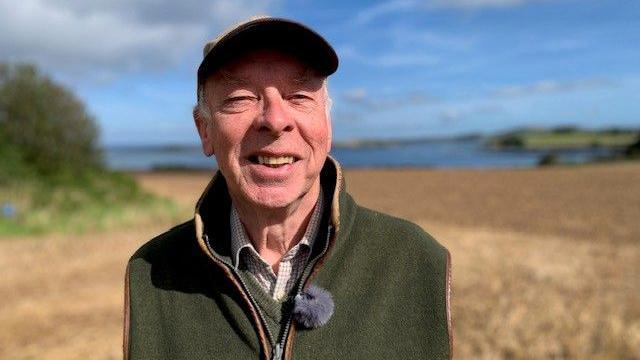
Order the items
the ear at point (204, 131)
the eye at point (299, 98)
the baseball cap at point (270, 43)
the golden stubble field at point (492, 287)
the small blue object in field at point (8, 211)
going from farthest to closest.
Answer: the small blue object in field at point (8, 211), the golden stubble field at point (492, 287), the ear at point (204, 131), the eye at point (299, 98), the baseball cap at point (270, 43)

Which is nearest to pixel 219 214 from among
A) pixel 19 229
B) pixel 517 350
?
pixel 517 350

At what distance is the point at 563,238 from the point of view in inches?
522

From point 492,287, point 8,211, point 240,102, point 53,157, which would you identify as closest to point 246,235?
point 240,102

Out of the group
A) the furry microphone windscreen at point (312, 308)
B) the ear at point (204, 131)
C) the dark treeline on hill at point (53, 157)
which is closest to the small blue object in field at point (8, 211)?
the dark treeline on hill at point (53, 157)

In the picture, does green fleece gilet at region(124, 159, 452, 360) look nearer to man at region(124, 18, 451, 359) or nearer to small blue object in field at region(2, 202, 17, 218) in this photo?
man at region(124, 18, 451, 359)

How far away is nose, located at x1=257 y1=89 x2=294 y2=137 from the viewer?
1861 millimetres

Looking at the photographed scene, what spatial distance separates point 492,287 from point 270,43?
22.8 ft

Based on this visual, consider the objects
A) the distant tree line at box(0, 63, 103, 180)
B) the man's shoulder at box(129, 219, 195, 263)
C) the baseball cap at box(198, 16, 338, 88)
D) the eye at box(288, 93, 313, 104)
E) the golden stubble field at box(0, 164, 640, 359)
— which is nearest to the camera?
the baseball cap at box(198, 16, 338, 88)

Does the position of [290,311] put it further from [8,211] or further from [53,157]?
[53,157]

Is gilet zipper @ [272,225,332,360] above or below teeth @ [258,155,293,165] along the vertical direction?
below

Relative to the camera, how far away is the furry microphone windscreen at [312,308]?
189 centimetres

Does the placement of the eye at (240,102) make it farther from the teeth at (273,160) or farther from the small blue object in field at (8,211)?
the small blue object in field at (8,211)

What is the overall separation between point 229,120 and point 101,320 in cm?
617

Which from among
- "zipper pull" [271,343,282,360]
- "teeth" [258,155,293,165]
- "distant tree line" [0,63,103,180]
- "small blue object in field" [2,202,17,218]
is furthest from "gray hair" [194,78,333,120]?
"distant tree line" [0,63,103,180]
